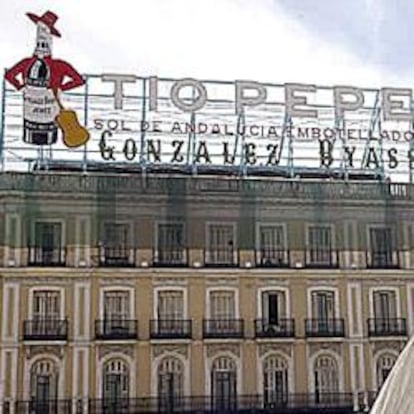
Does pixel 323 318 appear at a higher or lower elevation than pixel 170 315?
lower

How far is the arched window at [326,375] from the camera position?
26609 mm

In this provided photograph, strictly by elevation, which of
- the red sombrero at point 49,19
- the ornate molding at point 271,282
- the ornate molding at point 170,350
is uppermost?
the red sombrero at point 49,19

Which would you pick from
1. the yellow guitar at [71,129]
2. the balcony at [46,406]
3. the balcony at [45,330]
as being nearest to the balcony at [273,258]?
the balcony at [45,330]

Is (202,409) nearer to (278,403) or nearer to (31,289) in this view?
(278,403)

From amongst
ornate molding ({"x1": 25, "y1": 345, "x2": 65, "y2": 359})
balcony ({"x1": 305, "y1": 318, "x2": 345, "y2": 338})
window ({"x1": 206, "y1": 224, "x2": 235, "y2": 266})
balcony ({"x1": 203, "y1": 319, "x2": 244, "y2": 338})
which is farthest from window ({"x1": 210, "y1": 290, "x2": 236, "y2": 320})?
ornate molding ({"x1": 25, "y1": 345, "x2": 65, "y2": 359})

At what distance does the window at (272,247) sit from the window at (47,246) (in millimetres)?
6527

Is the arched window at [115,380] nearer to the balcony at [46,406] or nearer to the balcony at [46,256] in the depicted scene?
the balcony at [46,406]

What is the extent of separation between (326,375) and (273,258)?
4.16 meters

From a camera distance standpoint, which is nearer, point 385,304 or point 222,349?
point 222,349

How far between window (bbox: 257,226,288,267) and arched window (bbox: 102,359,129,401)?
18.6ft

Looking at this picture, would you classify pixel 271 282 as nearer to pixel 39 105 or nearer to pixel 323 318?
pixel 323 318

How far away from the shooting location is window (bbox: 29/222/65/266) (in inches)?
1025

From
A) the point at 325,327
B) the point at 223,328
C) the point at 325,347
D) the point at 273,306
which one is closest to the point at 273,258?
the point at 273,306

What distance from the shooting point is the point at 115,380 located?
25.6 m
